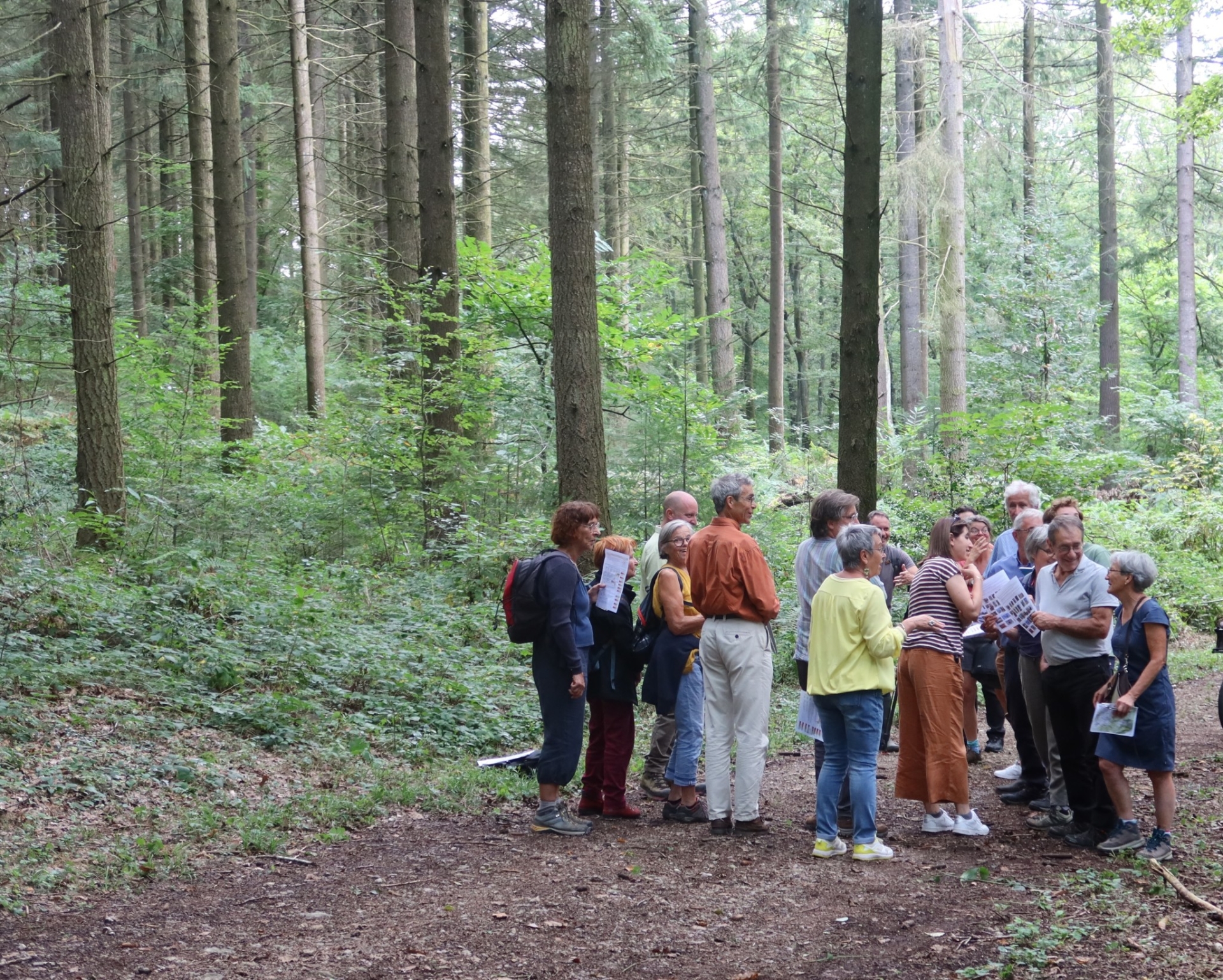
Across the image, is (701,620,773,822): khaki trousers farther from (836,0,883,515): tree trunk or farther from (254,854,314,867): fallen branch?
(836,0,883,515): tree trunk

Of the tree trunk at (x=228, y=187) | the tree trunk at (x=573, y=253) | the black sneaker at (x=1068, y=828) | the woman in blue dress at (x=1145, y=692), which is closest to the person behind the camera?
the woman in blue dress at (x=1145, y=692)

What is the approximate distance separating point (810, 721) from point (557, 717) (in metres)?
1.43

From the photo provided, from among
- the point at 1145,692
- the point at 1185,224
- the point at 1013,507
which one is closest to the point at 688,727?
the point at 1145,692

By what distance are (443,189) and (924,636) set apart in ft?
30.0

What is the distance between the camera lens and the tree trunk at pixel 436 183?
12594mm

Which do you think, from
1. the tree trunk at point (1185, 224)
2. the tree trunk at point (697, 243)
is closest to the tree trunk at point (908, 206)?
the tree trunk at point (697, 243)

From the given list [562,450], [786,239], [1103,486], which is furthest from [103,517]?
[786,239]

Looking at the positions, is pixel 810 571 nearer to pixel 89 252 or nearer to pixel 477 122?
pixel 89 252

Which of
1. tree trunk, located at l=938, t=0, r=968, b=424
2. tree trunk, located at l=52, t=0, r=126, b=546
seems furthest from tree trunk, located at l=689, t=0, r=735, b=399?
tree trunk, located at l=52, t=0, r=126, b=546

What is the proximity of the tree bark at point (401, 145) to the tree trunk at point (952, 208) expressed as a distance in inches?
365

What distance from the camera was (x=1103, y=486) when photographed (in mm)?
22594

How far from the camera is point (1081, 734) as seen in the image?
5648 mm

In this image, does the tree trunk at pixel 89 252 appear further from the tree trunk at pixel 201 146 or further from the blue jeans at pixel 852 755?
the blue jeans at pixel 852 755

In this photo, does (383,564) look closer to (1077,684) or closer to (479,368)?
(479,368)
